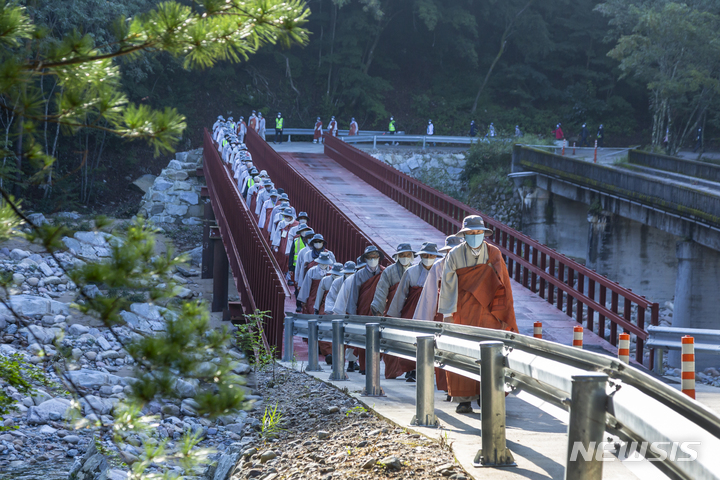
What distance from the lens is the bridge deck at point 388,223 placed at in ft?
43.7

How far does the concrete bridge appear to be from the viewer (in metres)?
20.9

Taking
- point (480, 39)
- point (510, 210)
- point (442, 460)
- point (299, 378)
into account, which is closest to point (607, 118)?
point (480, 39)

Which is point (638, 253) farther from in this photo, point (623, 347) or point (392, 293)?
point (623, 347)

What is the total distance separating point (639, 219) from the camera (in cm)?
2375

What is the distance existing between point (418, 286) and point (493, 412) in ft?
A: 15.8

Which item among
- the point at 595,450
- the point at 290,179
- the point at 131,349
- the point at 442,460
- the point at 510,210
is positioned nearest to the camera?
the point at 595,450

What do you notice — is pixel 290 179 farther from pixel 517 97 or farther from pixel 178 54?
pixel 517 97

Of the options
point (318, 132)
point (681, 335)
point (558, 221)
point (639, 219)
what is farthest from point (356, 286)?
point (318, 132)

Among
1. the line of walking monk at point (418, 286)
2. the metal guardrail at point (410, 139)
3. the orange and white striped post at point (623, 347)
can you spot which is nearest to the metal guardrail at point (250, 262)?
the line of walking monk at point (418, 286)

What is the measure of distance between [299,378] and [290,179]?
14786 mm

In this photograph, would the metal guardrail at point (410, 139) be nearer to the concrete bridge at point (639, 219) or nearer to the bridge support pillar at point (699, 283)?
the concrete bridge at point (639, 219)

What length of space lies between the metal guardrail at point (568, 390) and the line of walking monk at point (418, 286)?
0.69 meters

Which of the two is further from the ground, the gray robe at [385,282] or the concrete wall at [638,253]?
the gray robe at [385,282]

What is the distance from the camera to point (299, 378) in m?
9.20
